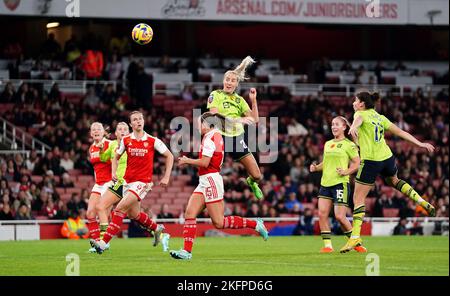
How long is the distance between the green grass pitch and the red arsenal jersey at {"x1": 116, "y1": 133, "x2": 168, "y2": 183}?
1.36m

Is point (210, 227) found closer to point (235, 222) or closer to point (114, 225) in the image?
point (114, 225)

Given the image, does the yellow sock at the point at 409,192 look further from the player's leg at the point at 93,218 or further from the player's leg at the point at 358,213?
the player's leg at the point at 93,218

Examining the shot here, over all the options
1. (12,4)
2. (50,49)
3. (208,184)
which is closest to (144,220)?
(208,184)

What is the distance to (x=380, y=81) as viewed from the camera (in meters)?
42.1

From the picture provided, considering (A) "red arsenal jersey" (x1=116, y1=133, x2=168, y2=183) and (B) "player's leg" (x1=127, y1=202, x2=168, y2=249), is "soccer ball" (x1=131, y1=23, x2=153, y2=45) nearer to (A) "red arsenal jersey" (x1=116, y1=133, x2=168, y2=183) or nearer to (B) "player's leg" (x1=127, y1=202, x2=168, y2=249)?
(A) "red arsenal jersey" (x1=116, y1=133, x2=168, y2=183)

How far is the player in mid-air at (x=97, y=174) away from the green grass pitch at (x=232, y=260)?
593mm

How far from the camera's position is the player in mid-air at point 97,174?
782 inches

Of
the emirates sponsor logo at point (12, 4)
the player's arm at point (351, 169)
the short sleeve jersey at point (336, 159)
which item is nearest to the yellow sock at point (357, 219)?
Result: the player's arm at point (351, 169)

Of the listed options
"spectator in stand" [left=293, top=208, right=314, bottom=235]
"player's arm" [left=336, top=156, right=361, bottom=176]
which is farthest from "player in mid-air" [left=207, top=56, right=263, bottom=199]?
"spectator in stand" [left=293, top=208, right=314, bottom=235]

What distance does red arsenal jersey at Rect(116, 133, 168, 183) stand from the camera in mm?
17625

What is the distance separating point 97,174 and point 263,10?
54.4 feet

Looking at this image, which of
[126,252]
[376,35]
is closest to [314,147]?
[376,35]

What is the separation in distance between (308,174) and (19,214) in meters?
9.99

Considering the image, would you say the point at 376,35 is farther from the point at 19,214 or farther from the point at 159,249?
the point at 159,249
